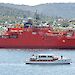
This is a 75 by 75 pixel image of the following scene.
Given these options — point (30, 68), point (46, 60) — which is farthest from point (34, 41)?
point (30, 68)

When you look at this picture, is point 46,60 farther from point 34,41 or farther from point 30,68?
point 34,41

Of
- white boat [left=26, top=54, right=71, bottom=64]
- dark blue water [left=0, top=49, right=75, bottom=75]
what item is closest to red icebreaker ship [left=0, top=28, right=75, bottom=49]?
dark blue water [left=0, top=49, right=75, bottom=75]

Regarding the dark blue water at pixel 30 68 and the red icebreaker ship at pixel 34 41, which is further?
the red icebreaker ship at pixel 34 41

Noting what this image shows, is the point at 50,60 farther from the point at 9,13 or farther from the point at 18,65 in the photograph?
the point at 9,13

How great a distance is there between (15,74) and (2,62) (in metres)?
7.80

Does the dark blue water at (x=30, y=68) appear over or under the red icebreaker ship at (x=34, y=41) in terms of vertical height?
over

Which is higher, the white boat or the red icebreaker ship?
the white boat

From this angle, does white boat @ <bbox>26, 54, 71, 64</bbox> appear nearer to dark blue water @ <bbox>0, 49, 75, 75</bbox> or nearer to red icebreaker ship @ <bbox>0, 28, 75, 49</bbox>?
dark blue water @ <bbox>0, 49, 75, 75</bbox>

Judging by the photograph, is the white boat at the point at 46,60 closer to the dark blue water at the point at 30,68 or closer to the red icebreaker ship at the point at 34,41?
the dark blue water at the point at 30,68

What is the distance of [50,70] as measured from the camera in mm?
37562

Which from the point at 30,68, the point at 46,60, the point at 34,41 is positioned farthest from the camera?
the point at 34,41

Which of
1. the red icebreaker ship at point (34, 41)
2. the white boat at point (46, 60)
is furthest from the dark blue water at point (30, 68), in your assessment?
the red icebreaker ship at point (34, 41)

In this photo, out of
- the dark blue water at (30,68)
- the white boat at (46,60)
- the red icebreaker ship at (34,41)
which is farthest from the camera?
the red icebreaker ship at (34,41)

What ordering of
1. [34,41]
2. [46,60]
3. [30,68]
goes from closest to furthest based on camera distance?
[30,68] < [46,60] < [34,41]
